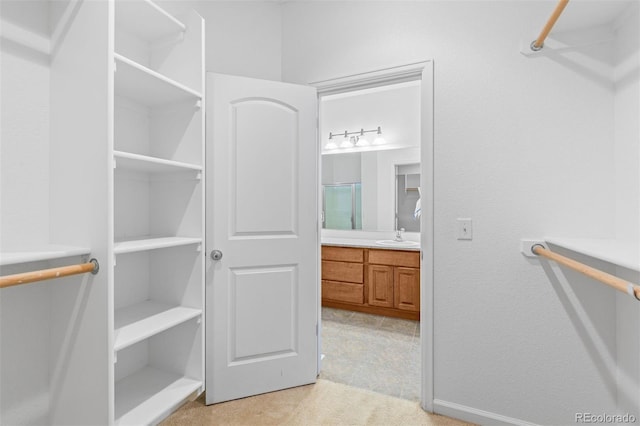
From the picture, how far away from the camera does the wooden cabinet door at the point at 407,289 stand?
3.32 meters

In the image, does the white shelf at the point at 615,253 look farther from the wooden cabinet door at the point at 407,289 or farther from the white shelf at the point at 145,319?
the wooden cabinet door at the point at 407,289

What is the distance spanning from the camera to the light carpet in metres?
1.82

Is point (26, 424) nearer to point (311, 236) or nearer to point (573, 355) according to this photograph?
point (311, 236)

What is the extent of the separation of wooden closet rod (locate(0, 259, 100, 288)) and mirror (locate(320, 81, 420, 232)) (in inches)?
127

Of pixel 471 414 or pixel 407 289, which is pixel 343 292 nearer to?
pixel 407 289

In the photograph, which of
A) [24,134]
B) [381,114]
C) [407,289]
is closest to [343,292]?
[407,289]

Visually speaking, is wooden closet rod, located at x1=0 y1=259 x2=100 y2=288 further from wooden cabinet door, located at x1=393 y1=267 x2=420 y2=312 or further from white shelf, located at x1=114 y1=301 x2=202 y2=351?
wooden cabinet door, located at x1=393 y1=267 x2=420 y2=312

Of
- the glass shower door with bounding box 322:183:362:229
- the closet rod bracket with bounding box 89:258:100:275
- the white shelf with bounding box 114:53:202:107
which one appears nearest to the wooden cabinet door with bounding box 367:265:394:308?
the glass shower door with bounding box 322:183:362:229

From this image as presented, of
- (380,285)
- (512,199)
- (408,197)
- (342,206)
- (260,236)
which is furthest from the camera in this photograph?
(342,206)

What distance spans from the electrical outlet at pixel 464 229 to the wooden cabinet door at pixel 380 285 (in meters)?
1.65

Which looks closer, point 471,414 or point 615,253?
point 615,253

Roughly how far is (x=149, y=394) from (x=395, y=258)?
2.53 meters

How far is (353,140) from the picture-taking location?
4.17 metres

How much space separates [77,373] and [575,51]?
2.77 meters
